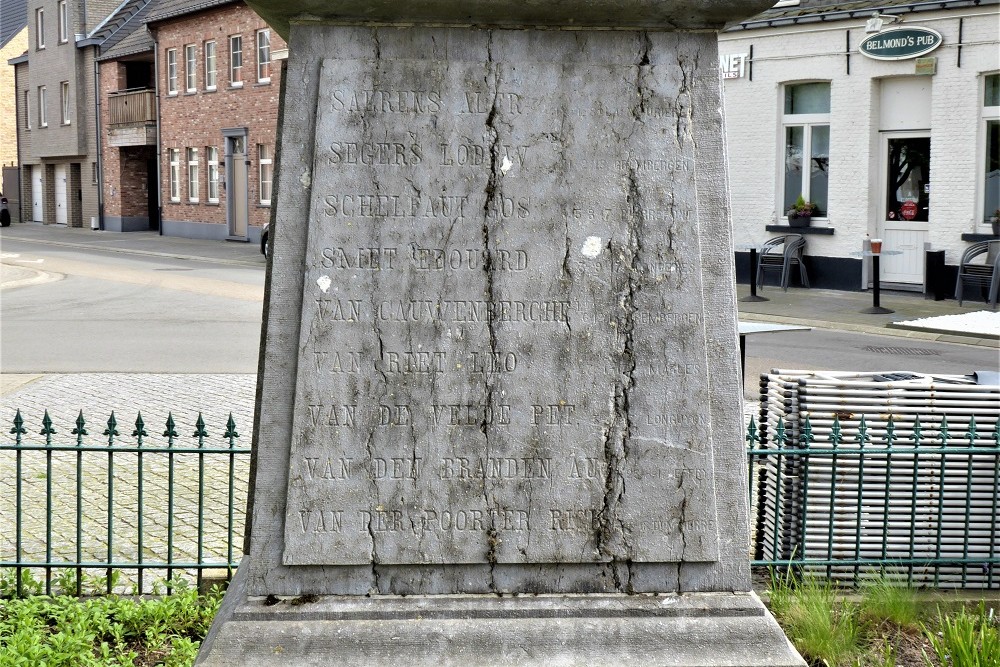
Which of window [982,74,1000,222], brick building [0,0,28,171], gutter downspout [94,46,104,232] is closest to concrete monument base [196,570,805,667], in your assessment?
window [982,74,1000,222]

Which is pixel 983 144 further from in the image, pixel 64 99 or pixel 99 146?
pixel 64 99

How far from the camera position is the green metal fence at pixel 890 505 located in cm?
507

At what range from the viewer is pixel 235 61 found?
36.4 meters

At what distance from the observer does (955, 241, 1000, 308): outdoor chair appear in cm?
1778

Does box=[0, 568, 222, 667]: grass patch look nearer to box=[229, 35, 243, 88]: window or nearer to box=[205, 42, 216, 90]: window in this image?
box=[229, 35, 243, 88]: window

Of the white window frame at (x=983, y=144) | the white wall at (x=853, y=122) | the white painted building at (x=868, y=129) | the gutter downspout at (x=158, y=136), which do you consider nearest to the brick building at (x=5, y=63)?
the gutter downspout at (x=158, y=136)

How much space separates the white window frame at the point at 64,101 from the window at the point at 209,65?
1173 centimetres

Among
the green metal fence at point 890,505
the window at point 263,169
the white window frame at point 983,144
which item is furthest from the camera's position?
the window at point 263,169

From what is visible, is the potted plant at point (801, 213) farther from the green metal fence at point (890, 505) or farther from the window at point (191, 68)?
the window at point (191, 68)

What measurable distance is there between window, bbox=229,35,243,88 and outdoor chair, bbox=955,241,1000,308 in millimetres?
23438

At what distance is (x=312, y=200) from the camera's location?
3178 mm

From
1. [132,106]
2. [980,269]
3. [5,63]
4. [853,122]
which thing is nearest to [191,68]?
[132,106]

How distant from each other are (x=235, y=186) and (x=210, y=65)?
3953mm

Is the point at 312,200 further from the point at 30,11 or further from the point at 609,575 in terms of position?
the point at 30,11
